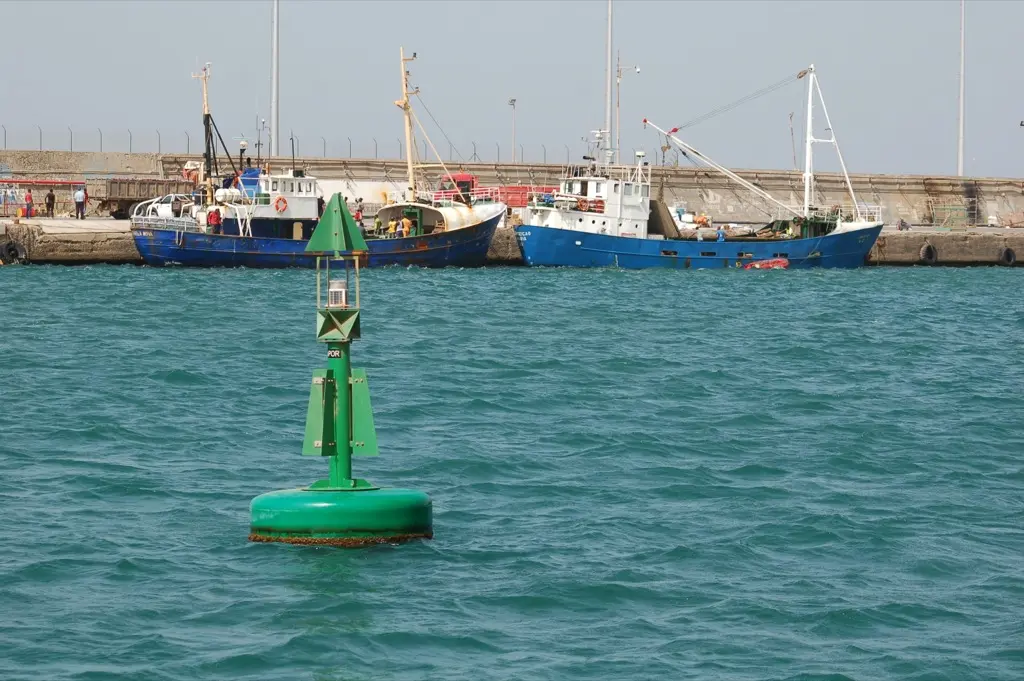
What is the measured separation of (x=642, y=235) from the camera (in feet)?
180

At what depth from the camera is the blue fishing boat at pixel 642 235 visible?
53.2m

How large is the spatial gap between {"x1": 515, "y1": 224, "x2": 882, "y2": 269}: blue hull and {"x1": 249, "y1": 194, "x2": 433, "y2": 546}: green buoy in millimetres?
40436

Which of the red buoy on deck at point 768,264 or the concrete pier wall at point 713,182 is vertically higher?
the concrete pier wall at point 713,182

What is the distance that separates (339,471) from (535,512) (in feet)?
6.73

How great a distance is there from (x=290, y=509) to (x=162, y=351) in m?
14.5

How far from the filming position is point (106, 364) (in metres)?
24.2

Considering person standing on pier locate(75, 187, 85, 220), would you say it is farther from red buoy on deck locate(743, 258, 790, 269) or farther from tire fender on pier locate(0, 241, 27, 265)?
red buoy on deck locate(743, 258, 790, 269)

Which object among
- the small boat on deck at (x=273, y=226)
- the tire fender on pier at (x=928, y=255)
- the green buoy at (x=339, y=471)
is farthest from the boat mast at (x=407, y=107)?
the green buoy at (x=339, y=471)

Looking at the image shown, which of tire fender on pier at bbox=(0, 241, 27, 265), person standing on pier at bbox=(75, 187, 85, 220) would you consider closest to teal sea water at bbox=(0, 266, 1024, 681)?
tire fender on pier at bbox=(0, 241, 27, 265)

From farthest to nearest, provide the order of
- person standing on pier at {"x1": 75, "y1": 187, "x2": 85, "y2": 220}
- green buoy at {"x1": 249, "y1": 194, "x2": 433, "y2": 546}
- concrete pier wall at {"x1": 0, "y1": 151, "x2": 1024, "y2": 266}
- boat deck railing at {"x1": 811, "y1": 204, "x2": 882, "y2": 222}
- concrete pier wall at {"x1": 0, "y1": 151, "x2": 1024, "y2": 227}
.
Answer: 1. concrete pier wall at {"x1": 0, "y1": 151, "x2": 1024, "y2": 227}
2. boat deck railing at {"x1": 811, "y1": 204, "x2": 882, "y2": 222}
3. person standing on pier at {"x1": 75, "y1": 187, "x2": 85, "y2": 220}
4. concrete pier wall at {"x1": 0, "y1": 151, "x2": 1024, "y2": 266}
5. green buoy at {"x1": 249, "y1": 194, "x2": 433, "y2": 546}

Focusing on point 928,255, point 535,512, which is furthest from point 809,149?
point 535,512

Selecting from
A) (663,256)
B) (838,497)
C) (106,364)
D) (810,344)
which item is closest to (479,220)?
(663,256)

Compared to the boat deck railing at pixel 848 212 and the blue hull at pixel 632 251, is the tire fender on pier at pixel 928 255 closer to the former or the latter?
the boat deck railing at pixel 848 212

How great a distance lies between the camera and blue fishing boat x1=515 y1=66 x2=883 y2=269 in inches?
2096
